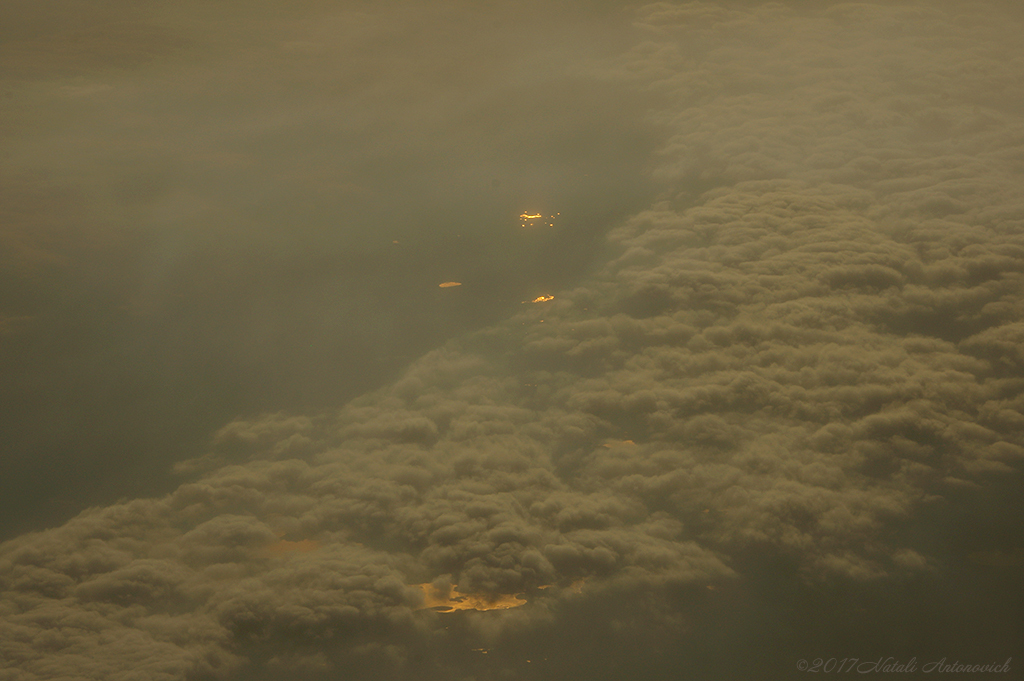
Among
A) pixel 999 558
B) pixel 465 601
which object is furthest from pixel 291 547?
pixel 999 558

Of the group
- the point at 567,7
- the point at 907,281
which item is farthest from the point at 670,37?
the point at 907,281

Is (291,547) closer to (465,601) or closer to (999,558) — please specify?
(465,601)

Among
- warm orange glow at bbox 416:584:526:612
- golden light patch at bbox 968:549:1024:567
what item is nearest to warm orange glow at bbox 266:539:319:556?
warm orange glow at bbox 416:584:526:612

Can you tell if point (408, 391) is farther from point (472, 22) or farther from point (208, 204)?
point (472, 22)

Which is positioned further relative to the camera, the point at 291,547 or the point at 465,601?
the point at 291,547

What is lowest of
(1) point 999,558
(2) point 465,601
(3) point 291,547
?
(1) point 999,558

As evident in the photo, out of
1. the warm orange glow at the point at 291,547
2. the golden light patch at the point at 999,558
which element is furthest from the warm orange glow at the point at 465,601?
the golden light patch at the point at 999,558

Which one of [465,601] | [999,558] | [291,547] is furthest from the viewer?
[291,547]

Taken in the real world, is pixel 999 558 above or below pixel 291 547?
below

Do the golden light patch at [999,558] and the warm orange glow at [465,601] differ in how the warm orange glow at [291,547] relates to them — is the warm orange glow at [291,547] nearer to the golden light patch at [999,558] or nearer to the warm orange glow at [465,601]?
the warm orange glow at [465,601]
